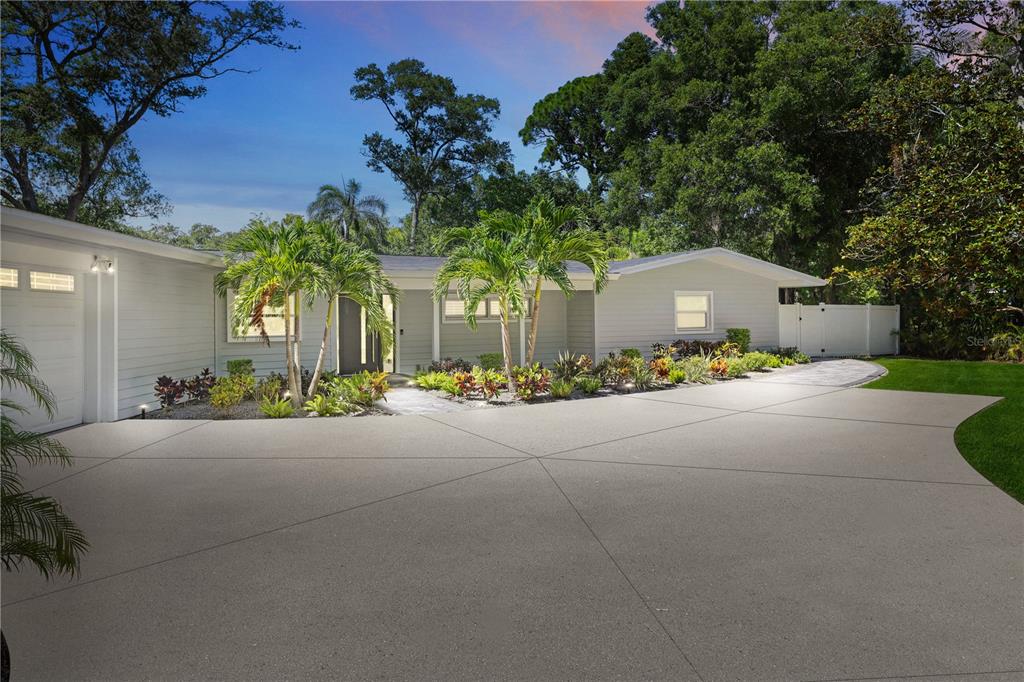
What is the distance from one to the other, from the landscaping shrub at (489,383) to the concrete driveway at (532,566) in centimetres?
388

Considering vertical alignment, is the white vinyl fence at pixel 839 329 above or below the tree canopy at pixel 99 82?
below

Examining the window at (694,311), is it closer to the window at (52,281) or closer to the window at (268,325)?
the window at (268,325)

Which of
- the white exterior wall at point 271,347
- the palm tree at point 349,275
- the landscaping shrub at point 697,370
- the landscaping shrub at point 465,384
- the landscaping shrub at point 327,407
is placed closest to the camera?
the landscaping shrub at point 327,407

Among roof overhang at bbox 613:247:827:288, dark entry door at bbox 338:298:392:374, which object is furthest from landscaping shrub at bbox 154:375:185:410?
roof overhang at bbox 613:247:827:288

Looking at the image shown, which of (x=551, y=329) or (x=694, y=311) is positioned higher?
(x=694, y=311)

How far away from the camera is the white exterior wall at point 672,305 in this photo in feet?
52.2

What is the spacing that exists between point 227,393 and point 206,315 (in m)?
3.09

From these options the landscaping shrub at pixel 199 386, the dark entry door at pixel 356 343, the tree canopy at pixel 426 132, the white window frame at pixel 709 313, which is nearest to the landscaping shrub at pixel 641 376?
the white window frame at pixel 709 313

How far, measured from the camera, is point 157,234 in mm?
35656

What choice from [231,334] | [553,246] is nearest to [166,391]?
[231,334]

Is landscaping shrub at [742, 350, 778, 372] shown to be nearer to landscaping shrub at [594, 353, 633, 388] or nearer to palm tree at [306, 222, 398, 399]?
landscaping shrub at [594, 353, 633, 388]

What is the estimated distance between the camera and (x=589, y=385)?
11766mm

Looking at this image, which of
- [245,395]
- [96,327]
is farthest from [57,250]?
[245,395]

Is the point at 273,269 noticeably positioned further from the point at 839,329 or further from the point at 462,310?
the point at 839,329
